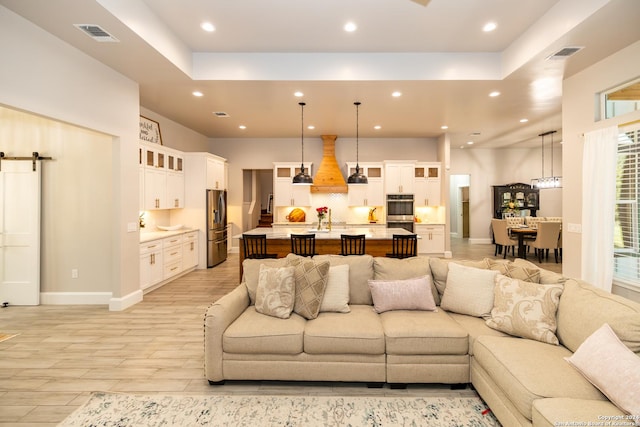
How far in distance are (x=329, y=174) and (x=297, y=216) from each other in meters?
1.43

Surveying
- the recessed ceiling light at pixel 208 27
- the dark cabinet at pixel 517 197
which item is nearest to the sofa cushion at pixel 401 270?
the recessed ceiling light at pixel 208 27

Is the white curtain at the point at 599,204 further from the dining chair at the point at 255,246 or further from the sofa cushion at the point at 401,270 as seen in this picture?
the dining chair at the point at 255,246

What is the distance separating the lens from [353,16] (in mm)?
3766

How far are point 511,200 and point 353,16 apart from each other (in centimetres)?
943

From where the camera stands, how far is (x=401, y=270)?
331 cm

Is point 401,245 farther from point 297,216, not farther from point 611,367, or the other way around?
point 297,216

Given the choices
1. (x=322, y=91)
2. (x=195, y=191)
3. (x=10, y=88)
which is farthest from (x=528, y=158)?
(x=10, y=88)

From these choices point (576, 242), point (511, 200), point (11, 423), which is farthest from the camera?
point (511, 200)

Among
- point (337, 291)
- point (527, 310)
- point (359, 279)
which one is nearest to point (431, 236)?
point (359, 279)

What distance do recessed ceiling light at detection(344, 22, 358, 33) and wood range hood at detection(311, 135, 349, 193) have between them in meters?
4.77

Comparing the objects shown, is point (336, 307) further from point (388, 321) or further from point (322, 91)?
point (322, 91)

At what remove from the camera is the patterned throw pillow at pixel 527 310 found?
2.40 m

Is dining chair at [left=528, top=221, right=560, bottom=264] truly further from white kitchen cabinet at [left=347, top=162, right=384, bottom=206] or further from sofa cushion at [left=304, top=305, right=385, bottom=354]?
sofa cushion at [left=304, top=305, right=385, bottom=354]

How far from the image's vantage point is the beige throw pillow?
301cm
